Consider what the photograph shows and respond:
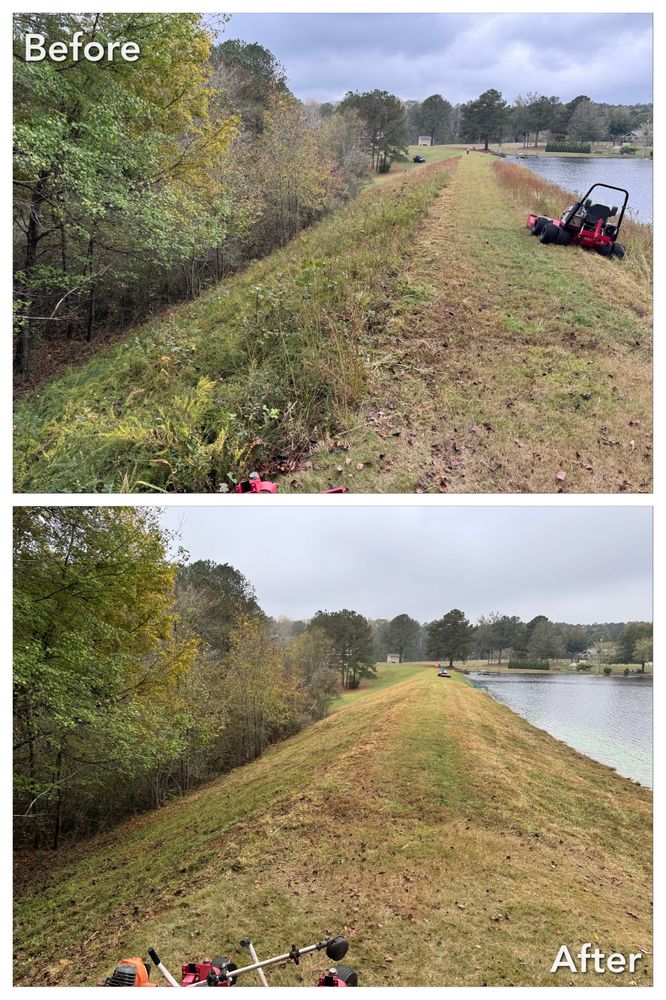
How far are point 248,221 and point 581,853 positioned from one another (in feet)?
23.2

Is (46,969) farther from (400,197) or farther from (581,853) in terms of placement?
(400,197)

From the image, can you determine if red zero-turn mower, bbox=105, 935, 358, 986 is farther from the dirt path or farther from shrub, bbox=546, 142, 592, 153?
shrub, bbox=546, 142, 592, 153

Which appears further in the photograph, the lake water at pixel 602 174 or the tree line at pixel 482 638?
the lake water at pixel 602 174

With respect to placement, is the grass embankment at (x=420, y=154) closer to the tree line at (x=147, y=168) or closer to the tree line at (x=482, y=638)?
the tree line at (x=147, y=168)

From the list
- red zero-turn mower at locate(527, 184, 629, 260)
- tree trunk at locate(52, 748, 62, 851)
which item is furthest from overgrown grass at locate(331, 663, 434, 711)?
red zero-turn mower at locate(527, 184, 629, 260)

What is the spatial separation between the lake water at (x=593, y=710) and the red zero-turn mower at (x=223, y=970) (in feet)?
6.68

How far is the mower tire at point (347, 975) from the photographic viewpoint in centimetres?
300

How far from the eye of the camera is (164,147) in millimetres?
4598

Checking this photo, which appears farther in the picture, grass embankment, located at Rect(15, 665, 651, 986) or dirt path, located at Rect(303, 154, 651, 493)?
dirt path, located at Rect(303, 154, 651, 493)

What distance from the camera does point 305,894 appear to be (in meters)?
3.41

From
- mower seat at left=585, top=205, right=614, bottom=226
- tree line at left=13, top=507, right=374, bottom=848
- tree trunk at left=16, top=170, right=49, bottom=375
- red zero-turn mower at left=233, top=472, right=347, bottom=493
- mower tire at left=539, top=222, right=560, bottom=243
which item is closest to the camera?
red zero-turn mower at left=233, top=472, right=347, bottom=493

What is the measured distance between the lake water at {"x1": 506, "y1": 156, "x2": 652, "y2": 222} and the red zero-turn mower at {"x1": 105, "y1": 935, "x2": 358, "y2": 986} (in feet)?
20.5

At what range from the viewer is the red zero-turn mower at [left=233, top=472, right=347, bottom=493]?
11.5 ft

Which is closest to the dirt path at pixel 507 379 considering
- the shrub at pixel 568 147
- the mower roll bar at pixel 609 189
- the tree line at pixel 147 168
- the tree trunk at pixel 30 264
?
the mower roll bar at pixel 609 189
